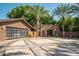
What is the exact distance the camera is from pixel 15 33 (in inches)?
216

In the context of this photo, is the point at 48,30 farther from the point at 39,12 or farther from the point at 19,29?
the point at 19,29

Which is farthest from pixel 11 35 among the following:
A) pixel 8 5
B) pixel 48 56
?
pixel 48 56

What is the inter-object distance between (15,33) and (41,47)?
800mm

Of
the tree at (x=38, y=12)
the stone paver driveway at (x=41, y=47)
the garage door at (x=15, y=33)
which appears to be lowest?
the stone paver driveway at (x=41, y=47)

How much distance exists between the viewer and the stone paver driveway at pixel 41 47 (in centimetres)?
478

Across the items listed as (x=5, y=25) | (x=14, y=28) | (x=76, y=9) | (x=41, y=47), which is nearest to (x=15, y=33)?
(x=14, y=28)

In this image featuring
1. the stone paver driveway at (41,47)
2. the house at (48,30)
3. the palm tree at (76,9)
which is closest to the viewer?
the stone paver driveway at (41,47)

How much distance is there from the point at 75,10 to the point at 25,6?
1228 mm

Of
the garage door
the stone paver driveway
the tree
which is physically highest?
the tree

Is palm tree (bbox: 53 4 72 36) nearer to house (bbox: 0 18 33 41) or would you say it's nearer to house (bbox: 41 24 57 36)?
house (bbox: 41 24 57 36)

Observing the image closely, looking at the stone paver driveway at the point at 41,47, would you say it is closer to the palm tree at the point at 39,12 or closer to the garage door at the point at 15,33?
the garage door at the point at 15,33

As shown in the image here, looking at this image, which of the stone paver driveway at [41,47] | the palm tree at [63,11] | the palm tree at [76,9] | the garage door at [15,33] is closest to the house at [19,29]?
the garage door at [15,33]

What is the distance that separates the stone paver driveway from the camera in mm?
4781

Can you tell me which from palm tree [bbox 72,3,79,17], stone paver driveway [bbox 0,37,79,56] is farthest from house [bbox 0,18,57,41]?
palm tree [bbox 72,3,79,17]
